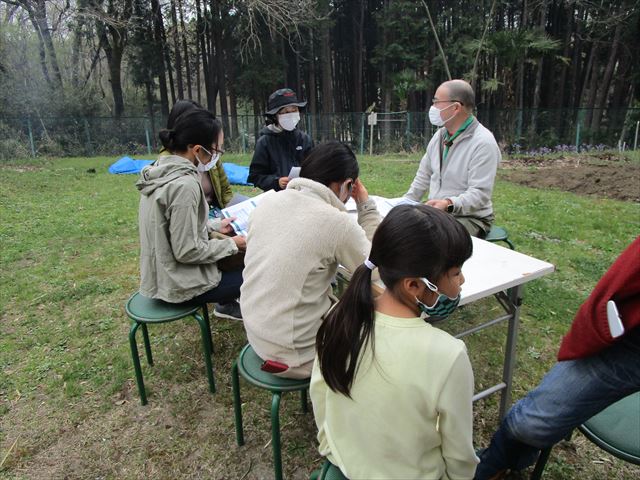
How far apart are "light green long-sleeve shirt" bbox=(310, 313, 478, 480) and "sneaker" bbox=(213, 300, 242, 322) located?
207 centimetres

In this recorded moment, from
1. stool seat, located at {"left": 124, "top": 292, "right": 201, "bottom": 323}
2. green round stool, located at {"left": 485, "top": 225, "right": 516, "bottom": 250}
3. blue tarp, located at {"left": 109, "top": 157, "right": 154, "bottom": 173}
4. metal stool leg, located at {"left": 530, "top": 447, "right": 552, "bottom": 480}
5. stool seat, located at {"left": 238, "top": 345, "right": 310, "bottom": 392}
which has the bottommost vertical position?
metal stool leg, located at {"left": 530, "top": 447, "right": 552, "bottom": 480}

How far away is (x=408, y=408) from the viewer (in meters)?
1.10

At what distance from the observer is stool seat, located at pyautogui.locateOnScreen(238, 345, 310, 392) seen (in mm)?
1670

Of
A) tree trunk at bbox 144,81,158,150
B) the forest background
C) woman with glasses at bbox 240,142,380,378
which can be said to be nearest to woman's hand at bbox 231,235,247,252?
woman with glasses at bbox 240,142,380,378

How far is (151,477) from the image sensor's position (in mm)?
1992

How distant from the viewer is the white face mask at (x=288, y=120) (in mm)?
3428

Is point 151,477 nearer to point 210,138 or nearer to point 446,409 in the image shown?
point 446,409

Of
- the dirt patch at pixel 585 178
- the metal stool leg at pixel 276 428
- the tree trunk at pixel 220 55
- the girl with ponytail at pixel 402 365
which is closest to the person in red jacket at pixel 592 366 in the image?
Answer: the girl with ponytail at pixel 402 365

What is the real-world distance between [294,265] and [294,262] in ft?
0.04

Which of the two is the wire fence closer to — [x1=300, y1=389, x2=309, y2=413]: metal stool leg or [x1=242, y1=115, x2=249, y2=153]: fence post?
[x1=242, y1=115, x2=249, y2=153]: fence post

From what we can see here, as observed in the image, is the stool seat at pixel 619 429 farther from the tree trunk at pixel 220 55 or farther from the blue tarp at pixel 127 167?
the tree trunk at pixel 220 55

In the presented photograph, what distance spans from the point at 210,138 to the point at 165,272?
30.2 inches

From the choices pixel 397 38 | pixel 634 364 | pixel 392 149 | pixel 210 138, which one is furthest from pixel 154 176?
pixel 397 38

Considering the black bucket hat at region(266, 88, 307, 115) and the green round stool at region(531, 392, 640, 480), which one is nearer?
the green round stool at region(531, 392, 640, 480)
